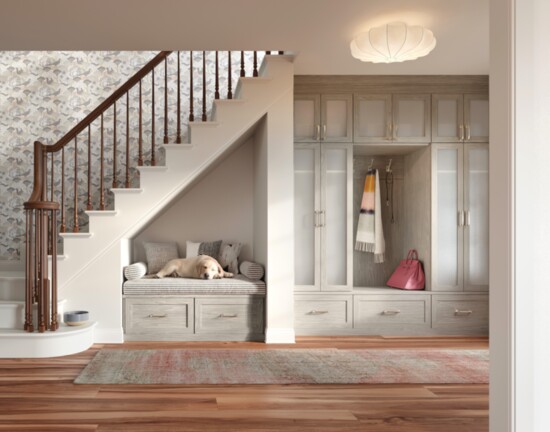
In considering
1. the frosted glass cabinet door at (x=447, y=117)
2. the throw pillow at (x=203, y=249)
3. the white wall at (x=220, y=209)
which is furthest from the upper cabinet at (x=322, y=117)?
the throw pillow at (x=203, y=249)

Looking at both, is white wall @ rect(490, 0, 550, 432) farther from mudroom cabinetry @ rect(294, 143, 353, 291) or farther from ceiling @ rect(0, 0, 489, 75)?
mudroom cabinetry @ rect(294, 143, 353, 291)

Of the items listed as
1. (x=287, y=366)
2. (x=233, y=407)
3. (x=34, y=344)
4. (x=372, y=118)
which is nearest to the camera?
(x=233, y=407)

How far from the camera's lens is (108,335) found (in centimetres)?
490

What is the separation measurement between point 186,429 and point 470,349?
9.24ft

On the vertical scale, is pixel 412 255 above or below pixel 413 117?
below

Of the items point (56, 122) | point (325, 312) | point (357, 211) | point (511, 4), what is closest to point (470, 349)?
point (325, 312)

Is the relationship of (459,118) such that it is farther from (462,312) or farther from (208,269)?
(208,269)

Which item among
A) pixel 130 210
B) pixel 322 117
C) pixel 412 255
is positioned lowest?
pixel 412 255

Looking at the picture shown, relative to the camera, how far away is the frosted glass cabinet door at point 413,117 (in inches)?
210

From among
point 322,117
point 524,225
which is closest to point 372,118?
point 322,117

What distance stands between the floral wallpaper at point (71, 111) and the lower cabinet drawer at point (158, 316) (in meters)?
1.48

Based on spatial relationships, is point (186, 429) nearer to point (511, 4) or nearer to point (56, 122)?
point (511, 4)

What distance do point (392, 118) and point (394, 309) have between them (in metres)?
1.76

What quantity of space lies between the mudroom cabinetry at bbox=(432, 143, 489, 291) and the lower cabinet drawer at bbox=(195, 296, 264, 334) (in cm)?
179
